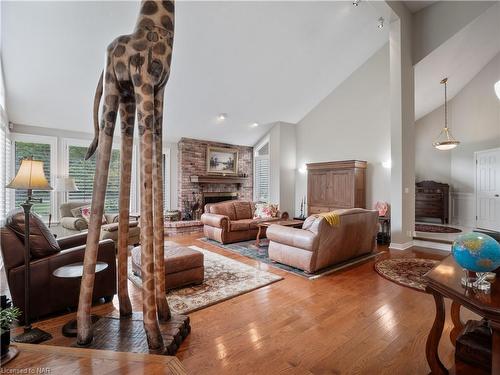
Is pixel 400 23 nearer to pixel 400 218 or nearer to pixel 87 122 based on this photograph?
pixel 400 218

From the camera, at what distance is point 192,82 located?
207 inches

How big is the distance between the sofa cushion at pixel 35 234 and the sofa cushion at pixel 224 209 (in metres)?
3.41

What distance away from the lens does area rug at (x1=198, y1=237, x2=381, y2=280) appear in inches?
135

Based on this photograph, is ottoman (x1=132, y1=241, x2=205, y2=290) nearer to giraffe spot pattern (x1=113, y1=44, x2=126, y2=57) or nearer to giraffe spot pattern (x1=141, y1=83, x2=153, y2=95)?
giraffe spot pattern (x1=141, y1=83, x2=153, y2=95)

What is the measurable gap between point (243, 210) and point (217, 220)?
3.47 ft

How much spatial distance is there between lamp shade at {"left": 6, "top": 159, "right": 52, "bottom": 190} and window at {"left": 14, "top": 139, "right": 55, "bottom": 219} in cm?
386

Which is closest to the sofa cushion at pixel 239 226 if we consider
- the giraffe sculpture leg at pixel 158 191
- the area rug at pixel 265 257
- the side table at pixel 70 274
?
the area rug at pixel 265 257

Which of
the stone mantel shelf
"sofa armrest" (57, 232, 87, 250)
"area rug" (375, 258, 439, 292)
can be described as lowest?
"area rug" (375, 258, 439, 292)

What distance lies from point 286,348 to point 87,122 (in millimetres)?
5927

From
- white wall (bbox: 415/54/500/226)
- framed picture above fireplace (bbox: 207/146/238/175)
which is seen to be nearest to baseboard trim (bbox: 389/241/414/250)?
white wall (bbox: 415/54/500/226)

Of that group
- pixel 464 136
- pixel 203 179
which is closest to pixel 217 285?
pixel 203 179

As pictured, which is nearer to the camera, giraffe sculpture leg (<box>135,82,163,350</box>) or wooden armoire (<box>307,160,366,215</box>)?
giraffe sculpture leg (<box>135,82,163,350</box>)

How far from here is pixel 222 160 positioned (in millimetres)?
7961

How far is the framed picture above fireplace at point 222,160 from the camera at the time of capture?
7703 mm
